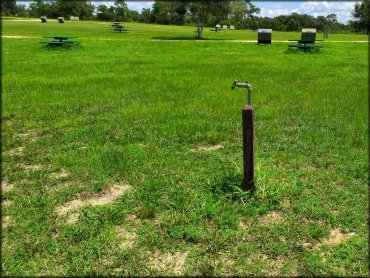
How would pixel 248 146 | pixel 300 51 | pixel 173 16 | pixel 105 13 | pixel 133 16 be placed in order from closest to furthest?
pixel 248 146
pixel 300 51
pixel 173 16
pixel 105 13
pixel 133 16

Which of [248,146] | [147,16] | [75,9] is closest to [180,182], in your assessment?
[248,146]

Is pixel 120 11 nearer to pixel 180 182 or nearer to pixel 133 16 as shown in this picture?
pixel 133 16

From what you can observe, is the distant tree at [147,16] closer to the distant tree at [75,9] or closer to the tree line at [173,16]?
the tree line at [173,16]

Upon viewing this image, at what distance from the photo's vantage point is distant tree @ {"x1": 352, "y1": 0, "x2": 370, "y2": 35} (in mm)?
78250

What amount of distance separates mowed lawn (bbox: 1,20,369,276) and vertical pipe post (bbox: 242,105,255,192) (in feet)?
0.47

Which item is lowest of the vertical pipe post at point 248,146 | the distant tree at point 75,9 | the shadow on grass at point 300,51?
the vertical pipe post at point 248,146

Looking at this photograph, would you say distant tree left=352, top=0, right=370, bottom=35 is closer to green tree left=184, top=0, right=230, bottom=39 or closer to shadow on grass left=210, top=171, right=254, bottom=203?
green tree left=184, top=0, right=230, bottom=39

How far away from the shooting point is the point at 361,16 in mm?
80438

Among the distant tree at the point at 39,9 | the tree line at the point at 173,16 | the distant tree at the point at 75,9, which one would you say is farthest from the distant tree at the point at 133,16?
the distant tree at the point at 39,9

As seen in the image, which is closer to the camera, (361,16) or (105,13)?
(361,16)

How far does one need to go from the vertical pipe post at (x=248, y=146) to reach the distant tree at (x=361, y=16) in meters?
84.4

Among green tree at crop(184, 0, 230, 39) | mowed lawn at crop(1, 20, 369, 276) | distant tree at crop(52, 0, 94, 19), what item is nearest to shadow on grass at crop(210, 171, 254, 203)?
mowed lawn at crop(1, 20, 369, 276)

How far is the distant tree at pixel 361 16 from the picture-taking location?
257ft

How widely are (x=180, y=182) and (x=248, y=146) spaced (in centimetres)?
115
